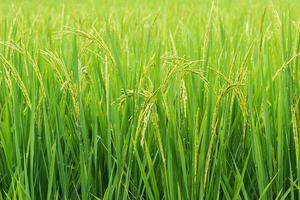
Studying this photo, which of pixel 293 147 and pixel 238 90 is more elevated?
pixel 238 90

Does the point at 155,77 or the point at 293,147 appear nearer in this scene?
the point at 293,147

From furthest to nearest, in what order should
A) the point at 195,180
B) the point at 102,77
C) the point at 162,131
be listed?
the point at 102,77
the point at 162,131
the point at 195,180

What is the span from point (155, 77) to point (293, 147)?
13.0 inches

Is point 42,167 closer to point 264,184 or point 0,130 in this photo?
point 0,130

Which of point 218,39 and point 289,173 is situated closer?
point 289,173

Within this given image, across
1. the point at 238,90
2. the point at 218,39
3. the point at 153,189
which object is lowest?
the point at 153,189

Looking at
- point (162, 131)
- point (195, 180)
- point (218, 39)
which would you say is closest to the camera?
point (195, 180)

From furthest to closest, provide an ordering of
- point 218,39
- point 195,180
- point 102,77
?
point 218,39 → point 102,77 → point 195,180

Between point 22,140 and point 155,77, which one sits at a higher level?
point 155,77

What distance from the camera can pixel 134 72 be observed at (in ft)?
4.27

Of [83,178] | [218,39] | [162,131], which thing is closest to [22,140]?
[83,178]

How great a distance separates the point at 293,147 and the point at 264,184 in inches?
4.8

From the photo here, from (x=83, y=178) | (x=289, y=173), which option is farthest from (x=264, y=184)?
(x=83, y=178)

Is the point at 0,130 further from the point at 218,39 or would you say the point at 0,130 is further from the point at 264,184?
the point at 218,39
